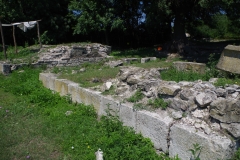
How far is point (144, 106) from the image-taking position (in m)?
3.91

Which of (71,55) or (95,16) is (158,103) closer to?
(71,55)

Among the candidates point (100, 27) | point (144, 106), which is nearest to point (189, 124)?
point (144, 106)

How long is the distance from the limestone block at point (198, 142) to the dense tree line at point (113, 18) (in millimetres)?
9043

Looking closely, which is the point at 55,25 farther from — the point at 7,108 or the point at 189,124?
the point at 189,124

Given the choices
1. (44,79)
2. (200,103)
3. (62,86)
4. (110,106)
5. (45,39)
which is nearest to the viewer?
(200,103)

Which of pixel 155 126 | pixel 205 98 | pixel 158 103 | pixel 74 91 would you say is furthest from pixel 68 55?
pixel 205 98

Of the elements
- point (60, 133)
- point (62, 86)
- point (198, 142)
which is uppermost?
point (198, 142)

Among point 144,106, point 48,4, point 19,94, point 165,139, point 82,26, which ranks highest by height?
point 48,4

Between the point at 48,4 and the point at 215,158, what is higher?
the point at 48,4

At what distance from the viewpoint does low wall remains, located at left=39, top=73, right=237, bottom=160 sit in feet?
8.98

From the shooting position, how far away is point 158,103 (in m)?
3.79

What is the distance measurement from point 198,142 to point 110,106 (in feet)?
6.35

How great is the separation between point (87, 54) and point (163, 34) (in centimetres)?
1027

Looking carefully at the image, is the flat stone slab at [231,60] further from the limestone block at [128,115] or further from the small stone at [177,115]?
the limestone block at [128,115]
